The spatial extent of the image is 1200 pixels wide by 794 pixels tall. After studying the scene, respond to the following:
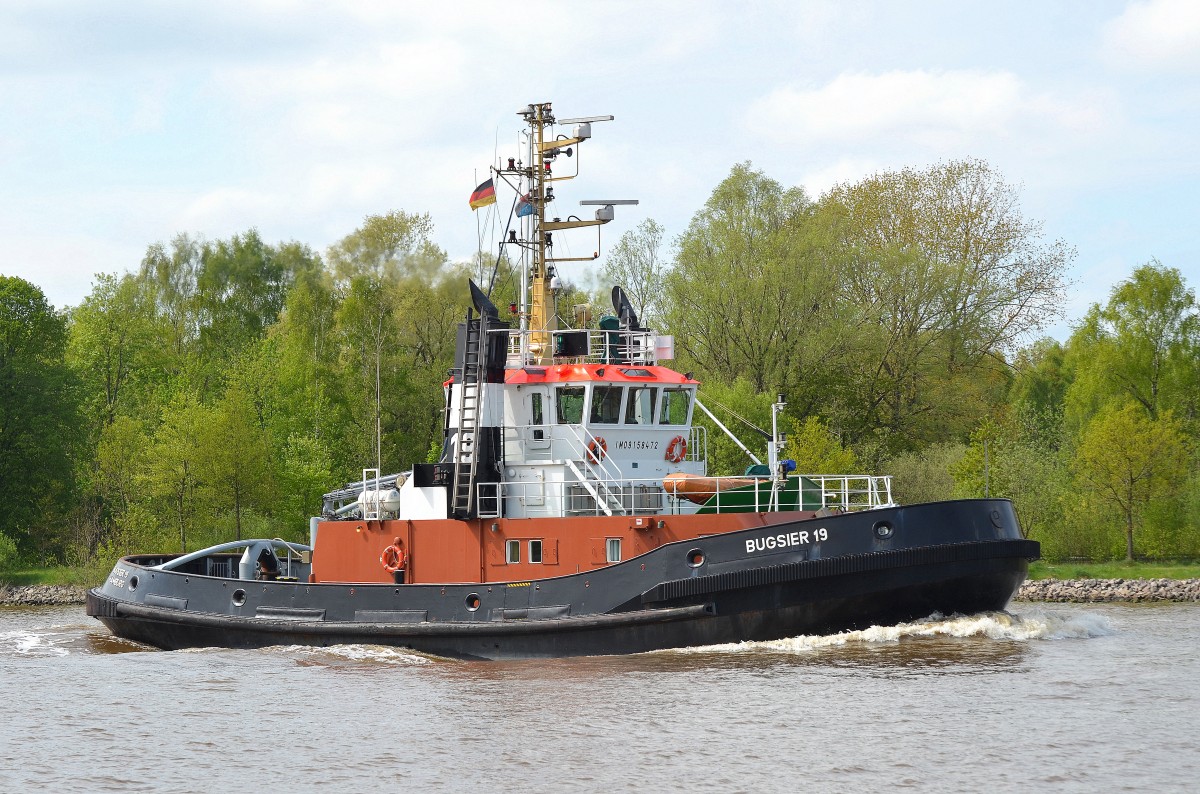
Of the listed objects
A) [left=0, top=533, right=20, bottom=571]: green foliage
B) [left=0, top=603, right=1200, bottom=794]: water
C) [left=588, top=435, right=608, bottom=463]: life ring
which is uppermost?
[left=588, top=435, right=608, bottom=463]: life ring

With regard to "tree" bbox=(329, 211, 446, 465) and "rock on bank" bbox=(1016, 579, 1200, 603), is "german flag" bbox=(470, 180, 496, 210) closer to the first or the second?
"rock on bank" bbox=(1016, 579, 1200, 603)

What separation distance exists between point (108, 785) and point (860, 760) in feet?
19.7

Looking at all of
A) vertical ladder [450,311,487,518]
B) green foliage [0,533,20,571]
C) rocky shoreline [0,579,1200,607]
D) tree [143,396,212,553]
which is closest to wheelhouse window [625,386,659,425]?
vertical ladder [450,311,487,518]

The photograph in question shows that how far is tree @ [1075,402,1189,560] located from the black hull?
1604 cm

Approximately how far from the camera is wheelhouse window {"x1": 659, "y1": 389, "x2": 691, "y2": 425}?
17984mm

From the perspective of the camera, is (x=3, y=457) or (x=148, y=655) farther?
(x=3, y=457)

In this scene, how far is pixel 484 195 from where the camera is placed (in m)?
18.8

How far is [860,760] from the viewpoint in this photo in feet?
35.8

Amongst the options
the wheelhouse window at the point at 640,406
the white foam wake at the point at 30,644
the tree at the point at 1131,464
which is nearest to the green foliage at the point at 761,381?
the tree at the point at 1131,464

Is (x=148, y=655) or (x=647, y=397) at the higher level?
(x=647, y=397)

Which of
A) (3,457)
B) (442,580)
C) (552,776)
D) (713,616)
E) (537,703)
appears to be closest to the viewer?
(552,776)

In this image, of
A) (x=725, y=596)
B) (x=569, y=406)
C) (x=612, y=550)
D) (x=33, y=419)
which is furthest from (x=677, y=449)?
(x=33, y=419)

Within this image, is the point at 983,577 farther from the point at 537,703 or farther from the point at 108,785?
the point at 108,785

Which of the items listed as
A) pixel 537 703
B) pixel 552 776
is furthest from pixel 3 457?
pixel 552 776
